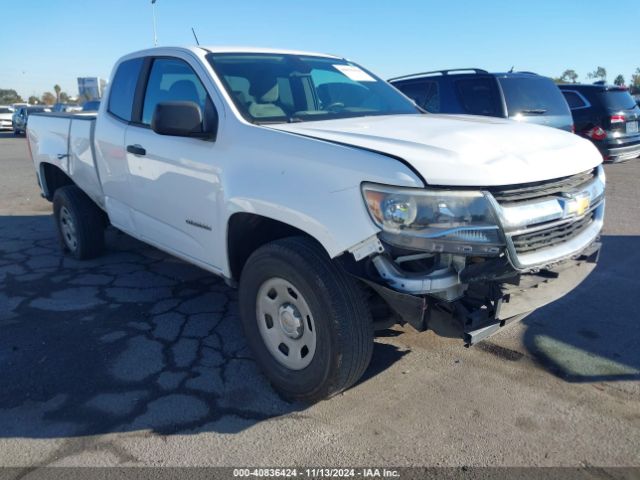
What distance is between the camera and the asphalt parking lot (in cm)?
266

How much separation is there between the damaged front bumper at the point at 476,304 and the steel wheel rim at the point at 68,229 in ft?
13.7

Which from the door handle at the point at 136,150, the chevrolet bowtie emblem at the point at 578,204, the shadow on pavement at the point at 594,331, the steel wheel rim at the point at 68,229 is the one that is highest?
the door handle at the point at 136,150

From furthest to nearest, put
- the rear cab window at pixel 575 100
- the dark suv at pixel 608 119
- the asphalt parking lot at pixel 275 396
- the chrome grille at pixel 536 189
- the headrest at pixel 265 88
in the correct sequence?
the rear cab window at pixel 575 100 → the dark suv at pixel 608 119 → the headrest at pixel 265 88 → the asphalt parking lot at pixel 275 396 → the chrome grille at pixel 536 189

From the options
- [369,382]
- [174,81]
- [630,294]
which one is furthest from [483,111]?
[369,382]

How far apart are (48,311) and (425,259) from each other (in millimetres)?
3297

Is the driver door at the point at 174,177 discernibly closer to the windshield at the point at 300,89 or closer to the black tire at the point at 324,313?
the windshield at the point at 300,89

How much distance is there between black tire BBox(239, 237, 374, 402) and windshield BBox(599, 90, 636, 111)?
9181 mm

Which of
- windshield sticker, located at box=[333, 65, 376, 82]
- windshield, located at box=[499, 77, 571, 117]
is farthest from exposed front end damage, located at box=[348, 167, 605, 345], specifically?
windshield, located at box=[499, 77, 571, 117]

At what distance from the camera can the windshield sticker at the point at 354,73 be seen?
4.29m

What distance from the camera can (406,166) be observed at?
2.44 meters

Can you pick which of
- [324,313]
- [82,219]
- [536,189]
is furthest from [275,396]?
[82,219]

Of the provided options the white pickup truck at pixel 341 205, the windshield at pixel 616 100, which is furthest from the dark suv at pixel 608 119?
the white pickup truck at pixel 341 205

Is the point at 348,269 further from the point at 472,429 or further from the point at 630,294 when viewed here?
the point at 630,294

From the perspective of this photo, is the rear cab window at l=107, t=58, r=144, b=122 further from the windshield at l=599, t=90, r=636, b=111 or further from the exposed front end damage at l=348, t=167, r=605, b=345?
the windshield at l=599, t=90, r=636, b=111
